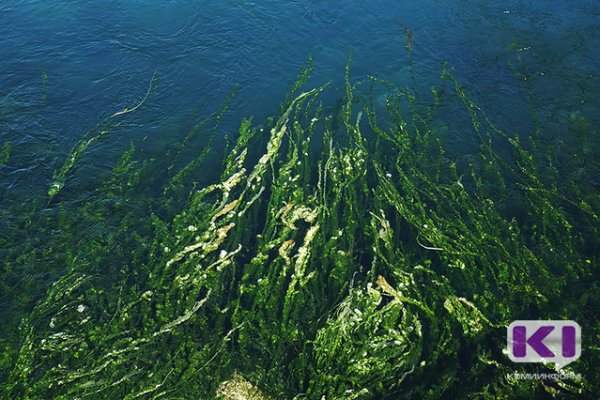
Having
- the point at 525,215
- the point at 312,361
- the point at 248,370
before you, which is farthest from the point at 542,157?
the point at 248,370

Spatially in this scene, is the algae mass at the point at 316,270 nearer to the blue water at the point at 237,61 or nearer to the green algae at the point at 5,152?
the blue water at the point at 237,61

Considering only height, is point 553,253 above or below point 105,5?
below

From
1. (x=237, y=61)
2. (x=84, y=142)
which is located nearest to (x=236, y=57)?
(x=237, y=61)

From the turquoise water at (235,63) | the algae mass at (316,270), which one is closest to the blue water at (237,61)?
the turquoise water at (235,63)

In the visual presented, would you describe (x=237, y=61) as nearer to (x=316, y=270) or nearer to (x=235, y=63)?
(x=235, y=63)

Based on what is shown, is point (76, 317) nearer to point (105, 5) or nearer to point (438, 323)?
point (438, 323)

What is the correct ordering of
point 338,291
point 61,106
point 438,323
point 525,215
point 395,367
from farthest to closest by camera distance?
point 61,106
point 525,215
point 338,291
point 438,323
point 395,367
